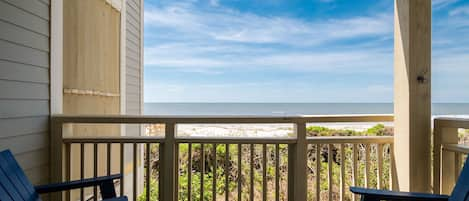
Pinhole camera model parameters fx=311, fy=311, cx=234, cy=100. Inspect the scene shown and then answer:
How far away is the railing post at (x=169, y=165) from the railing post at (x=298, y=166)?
0.92 m

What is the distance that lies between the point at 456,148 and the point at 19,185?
2785mm

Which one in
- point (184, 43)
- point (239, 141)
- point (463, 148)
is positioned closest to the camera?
point (463, 148)

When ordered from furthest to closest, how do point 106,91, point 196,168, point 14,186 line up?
point 196,168 < point 106,91 < point 14,186

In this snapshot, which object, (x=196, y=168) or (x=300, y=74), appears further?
(x=300, y=74)

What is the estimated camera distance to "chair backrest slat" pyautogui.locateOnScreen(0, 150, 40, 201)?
1657 millimetres

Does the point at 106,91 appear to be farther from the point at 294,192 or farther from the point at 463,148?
the point at 463,148

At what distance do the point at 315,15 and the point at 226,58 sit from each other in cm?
718

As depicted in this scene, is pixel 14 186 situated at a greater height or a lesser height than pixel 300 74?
lesser

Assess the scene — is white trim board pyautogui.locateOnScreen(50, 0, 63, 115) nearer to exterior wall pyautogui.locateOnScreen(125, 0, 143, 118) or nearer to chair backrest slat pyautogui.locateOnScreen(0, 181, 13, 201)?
chair backrest slat pyautogui.locateOnScreen(0, 181, 13, 201)

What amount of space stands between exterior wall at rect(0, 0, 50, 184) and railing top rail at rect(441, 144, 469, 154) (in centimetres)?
301

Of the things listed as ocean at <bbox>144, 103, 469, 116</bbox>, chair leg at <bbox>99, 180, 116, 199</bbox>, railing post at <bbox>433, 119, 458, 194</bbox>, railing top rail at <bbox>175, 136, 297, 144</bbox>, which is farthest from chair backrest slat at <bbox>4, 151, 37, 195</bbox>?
ocean at <bbox>144, 103, 469, 116</bbox>

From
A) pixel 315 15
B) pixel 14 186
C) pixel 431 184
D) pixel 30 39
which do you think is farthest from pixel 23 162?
pixel 315 15

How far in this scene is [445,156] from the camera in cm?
227

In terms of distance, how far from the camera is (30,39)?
2.24 m
